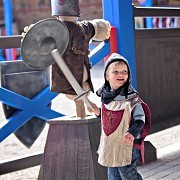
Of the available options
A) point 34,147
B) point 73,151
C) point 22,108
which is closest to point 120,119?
point 73,151

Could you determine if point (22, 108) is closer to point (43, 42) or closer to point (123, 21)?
point (123, 21)

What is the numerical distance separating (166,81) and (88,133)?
7.10 feet

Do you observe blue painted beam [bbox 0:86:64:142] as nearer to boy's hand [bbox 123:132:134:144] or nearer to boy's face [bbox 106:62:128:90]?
boy's face [bbox 106:62:128:90]

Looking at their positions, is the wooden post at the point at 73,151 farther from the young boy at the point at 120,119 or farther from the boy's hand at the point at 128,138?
the boy's hand at the point at 128,138

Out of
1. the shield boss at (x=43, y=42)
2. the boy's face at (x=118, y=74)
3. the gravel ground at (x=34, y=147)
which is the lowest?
the gravel ground at (x=34, y=147)

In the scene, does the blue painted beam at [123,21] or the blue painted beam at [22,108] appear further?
the blue painted beam at [123,21]

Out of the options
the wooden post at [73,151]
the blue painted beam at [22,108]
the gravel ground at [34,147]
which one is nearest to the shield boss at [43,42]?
the wooden post at [73,151]

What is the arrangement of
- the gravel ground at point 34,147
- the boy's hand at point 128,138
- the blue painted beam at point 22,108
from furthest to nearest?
the gravel ground at point 34,147
the blue painted beam at point 22,108
the boy's hand at point 128,138

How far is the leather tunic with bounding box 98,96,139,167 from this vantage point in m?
Result: 3.32

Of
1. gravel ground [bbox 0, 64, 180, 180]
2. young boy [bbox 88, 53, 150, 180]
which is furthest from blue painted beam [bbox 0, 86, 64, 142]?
Result: young boy [bbox 88, 53, 150, 180]

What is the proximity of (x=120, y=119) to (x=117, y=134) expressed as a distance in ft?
0.31

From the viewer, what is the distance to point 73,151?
12.7 feet

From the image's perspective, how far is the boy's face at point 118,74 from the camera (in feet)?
10.9

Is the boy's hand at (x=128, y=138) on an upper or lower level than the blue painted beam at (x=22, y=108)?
upper
